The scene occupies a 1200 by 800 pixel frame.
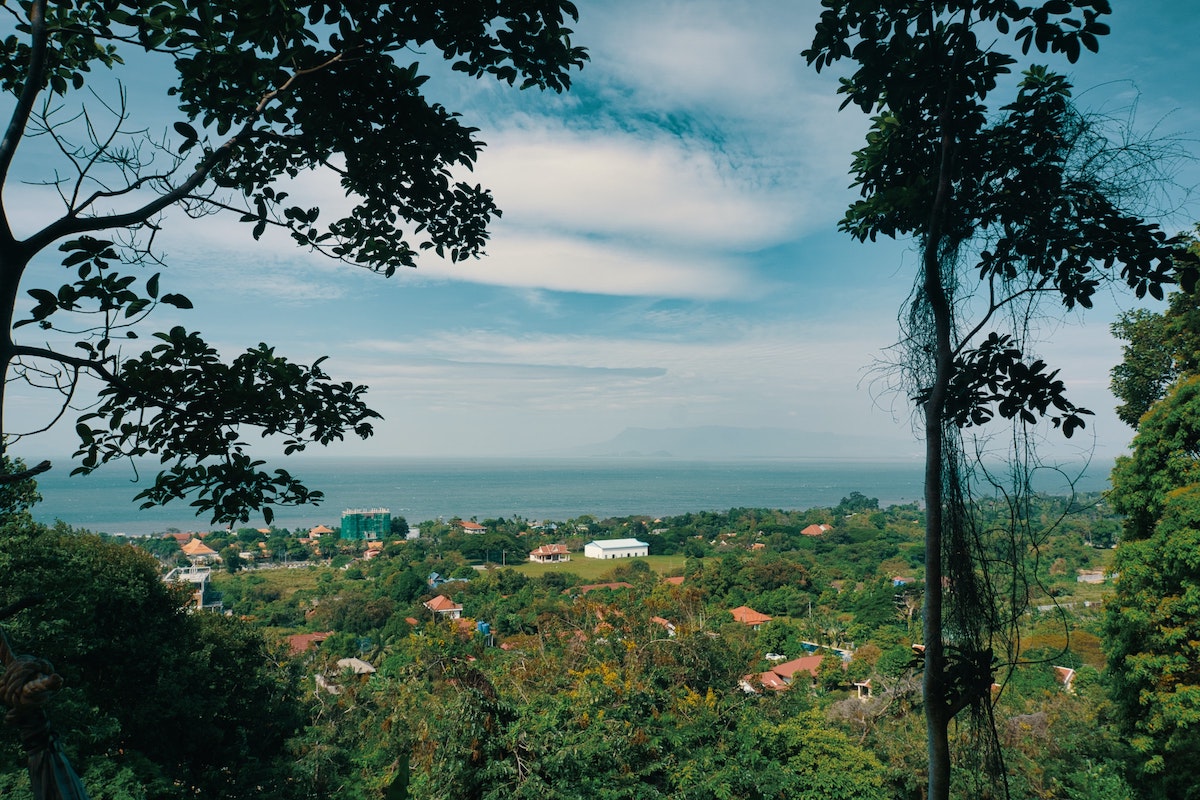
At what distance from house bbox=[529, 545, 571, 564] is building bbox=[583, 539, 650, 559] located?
6.51 ft

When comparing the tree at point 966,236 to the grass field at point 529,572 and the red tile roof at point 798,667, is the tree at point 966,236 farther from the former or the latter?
the grass field at point 529,572

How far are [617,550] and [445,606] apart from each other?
2126 cm

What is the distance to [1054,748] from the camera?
752 cm

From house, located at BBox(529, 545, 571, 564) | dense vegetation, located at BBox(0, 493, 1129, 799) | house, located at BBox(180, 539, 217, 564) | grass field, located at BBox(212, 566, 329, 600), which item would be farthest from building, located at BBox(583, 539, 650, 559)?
dense vegetation, located at BBox(0, 493, 1129, 799)

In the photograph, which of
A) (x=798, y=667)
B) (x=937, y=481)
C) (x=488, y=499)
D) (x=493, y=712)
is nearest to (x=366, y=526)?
(x=798, y=667)

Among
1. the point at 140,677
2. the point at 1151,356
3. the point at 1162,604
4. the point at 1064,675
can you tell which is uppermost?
the point at 1151,356

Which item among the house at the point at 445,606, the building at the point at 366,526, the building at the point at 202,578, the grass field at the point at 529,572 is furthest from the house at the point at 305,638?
the building at the point at 366,526

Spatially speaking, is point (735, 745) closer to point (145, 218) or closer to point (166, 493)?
point (166, 493)

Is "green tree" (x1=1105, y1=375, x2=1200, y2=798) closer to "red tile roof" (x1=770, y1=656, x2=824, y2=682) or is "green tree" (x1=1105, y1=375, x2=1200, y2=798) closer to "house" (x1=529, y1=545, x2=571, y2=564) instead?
"red tile roof" (x1=770, y1=656, x2=824, y2=682)

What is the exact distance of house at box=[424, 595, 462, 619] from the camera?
Result: 2314 centimetres

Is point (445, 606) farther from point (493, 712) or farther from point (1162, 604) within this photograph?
point (1162, 604)

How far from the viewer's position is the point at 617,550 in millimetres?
43875

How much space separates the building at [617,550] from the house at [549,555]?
1.98 meters

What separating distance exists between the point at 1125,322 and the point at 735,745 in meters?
6.53
